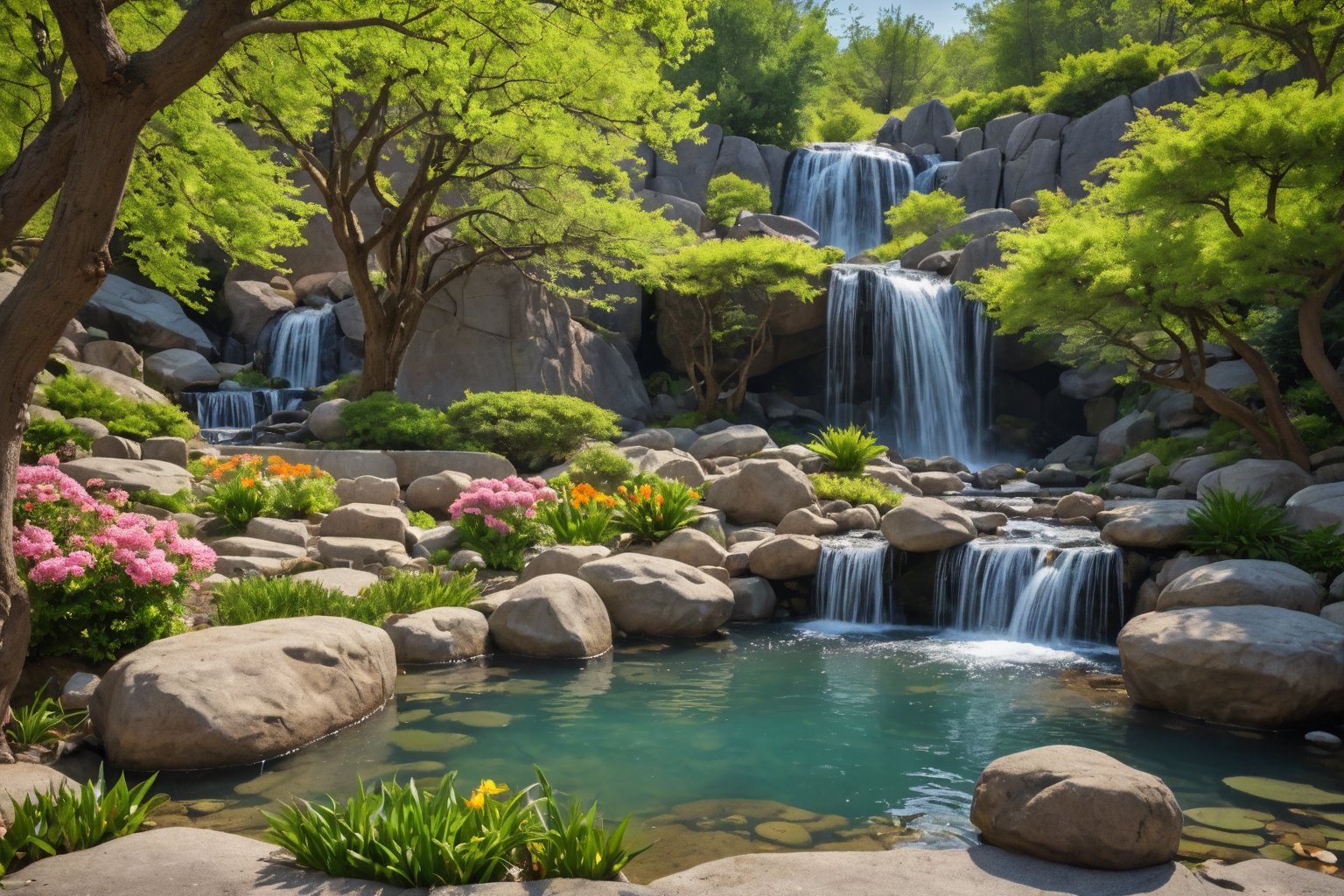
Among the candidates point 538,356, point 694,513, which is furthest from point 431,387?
point 694,513

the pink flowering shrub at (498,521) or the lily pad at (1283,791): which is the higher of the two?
the pink flowering shrub at (498,521)

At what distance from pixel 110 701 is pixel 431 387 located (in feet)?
52.4

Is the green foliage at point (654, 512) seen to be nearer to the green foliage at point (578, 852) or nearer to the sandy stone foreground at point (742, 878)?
the sandy stone foreground at point (742, 878)

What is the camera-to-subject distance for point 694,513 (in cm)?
1286

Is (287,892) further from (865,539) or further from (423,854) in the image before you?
(865,539)

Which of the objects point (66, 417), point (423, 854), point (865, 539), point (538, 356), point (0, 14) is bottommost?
point (423, 854)

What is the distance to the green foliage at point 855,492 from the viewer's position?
15414mm

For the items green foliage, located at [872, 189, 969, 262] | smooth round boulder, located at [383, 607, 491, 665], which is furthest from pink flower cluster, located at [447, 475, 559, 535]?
green foliage, located at [872, 189, 969, 262]

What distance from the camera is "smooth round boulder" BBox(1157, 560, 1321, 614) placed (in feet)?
28.0

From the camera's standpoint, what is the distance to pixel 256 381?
24.5 meters

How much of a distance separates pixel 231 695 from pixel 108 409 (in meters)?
10.3

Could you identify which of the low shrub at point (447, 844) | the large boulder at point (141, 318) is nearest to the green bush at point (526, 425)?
the large boulder at point (141, 318)

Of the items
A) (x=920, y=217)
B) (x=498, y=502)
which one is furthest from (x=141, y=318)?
(x=920, y=217)

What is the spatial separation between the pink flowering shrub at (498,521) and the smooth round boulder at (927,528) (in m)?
4.54
